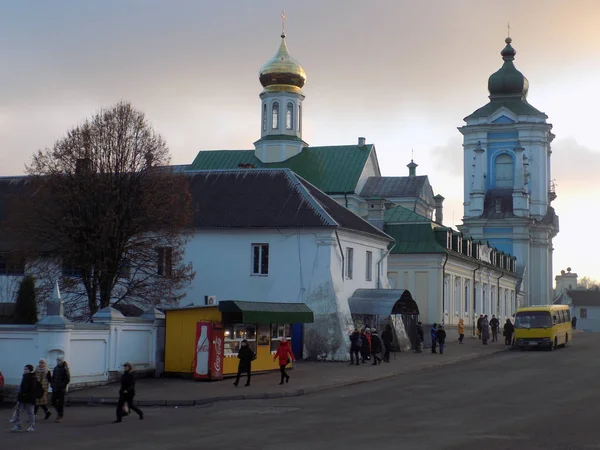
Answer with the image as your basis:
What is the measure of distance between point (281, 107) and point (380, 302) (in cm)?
3604

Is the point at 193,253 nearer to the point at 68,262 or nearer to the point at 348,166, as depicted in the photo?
the point at 68,262

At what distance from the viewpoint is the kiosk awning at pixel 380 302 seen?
38812 mm

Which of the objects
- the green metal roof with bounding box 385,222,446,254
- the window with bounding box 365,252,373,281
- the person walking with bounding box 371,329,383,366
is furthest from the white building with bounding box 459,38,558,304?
the person walking with bounding box 371,329,383,366

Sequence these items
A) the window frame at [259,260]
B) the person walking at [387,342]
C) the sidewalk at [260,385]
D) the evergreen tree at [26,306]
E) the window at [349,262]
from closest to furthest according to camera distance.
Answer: the sidewalk at [260,385]
the evergreen tree at [26,306]
the person walking at [387,342]
the window frame at [259,260]
the window at [349,262]

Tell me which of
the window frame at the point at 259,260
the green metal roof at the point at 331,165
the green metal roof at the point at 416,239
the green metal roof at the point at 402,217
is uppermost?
the green metal roof at the point at 331,165

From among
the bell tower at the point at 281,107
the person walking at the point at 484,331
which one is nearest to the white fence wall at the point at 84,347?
the person walking at the point at 484,331

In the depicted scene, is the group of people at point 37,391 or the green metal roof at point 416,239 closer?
the group of people at point 37,391

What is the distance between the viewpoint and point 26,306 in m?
30.8

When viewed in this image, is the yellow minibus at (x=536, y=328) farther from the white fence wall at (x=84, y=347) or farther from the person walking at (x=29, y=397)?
the person walking at (x=29, y=397)

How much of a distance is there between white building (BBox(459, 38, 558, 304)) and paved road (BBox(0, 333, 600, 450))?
215ft

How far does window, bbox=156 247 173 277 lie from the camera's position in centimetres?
3603

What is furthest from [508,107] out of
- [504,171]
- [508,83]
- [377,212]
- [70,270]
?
[70,270]

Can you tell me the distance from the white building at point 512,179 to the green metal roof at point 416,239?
1623 inches

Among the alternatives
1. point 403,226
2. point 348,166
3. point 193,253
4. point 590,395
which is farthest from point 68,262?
point 348,166
